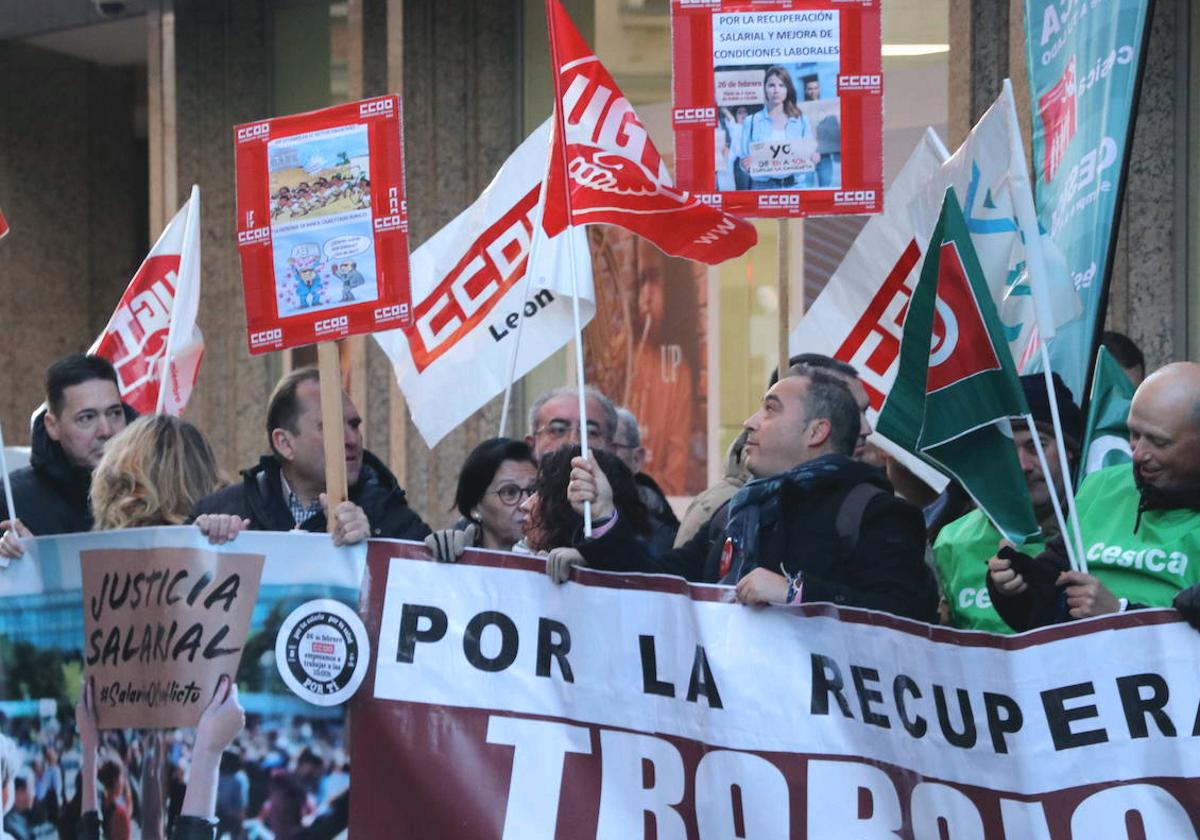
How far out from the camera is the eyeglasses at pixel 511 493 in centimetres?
588

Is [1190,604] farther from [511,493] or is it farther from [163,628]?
[163,628]

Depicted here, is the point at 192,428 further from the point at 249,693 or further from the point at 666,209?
the point at 666,209

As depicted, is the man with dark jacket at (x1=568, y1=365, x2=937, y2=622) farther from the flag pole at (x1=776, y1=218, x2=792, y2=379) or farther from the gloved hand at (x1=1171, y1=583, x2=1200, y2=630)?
the flag pole at (x1=776, y1=218, x2=792, y2=379)

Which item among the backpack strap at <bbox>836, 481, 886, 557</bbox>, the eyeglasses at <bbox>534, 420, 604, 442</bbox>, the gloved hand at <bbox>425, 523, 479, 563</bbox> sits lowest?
the gloved hand at <bbox>425, 523, 479, 563</bbox>

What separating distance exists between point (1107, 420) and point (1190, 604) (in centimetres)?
180

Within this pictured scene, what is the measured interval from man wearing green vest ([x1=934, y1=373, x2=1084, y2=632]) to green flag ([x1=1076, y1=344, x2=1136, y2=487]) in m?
0.49

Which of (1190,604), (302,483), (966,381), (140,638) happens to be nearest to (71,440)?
(302,483)

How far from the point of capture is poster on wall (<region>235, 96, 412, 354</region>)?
5.28 m

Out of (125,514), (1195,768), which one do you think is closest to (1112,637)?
(1195,768)

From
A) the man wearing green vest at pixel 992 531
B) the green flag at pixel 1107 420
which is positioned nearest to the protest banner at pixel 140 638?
the man wearing green vest at pixel 992 531

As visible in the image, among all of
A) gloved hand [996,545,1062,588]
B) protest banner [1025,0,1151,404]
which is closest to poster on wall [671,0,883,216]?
protest banner [1025,0,1151,404]

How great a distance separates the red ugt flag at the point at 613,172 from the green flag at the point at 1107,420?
3.93 feet

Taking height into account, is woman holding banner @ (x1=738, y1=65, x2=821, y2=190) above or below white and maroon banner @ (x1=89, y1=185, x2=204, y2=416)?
above

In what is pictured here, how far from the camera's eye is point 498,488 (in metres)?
5.89
